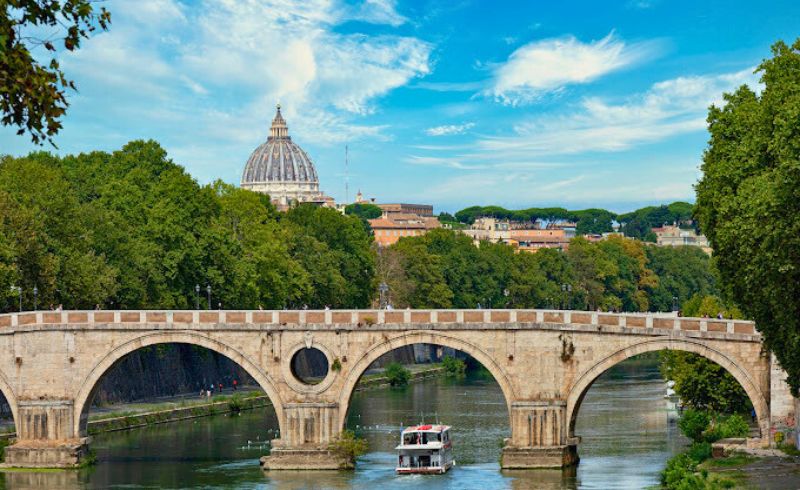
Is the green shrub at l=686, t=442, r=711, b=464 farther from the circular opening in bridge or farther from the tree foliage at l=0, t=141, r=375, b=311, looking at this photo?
the circular opening in bridge

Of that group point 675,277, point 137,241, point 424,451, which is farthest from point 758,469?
point 675,277

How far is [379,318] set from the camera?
5669 cm

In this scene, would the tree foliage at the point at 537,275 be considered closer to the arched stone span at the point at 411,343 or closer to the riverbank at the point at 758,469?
the arched stone span at the point at 411,343

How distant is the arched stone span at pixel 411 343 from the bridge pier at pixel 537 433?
0.81 m

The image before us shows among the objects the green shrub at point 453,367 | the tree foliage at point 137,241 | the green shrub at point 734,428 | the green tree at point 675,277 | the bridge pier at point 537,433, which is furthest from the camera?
the green tree at point 675,277

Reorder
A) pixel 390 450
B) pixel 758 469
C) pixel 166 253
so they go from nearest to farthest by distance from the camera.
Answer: pixel 758 469, pixel 390 450, pixel 166 253

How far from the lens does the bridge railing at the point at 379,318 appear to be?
54000mm

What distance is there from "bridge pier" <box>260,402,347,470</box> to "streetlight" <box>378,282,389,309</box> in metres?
45.4

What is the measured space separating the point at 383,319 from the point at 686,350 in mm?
11043

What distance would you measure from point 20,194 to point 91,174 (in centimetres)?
1182

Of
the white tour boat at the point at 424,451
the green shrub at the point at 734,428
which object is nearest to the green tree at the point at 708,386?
the green shrub at the point at 734,428

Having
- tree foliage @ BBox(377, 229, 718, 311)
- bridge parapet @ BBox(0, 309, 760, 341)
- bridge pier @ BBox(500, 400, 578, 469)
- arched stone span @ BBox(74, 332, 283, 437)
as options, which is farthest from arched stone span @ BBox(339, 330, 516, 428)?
tree foliage @ BBox(377, 229, 718, 311)

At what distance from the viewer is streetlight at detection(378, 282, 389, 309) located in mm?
105912

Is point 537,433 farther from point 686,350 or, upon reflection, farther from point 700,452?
point 700,452
